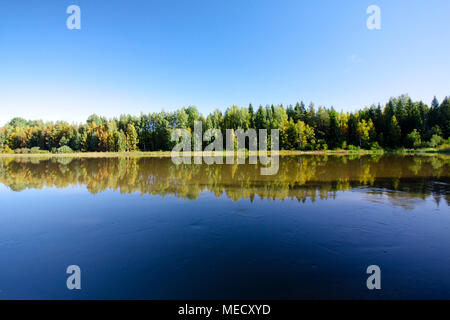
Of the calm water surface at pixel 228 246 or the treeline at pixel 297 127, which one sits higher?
the treeline at pixel 297 127

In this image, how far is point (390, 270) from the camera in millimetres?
4488

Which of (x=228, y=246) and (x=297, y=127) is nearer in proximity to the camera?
(x=228, y=246)

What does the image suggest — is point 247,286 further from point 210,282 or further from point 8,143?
point 8,143

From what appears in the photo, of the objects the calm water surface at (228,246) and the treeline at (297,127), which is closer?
the calm water surface at (228,246)

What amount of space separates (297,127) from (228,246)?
6426 cm

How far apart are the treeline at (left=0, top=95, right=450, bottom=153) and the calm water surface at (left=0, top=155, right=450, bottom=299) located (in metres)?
58.2

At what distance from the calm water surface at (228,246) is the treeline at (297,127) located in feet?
191

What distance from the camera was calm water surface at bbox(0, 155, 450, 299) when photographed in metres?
4.04

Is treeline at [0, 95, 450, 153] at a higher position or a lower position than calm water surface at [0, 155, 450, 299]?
higher

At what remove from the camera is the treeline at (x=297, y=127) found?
62.2m

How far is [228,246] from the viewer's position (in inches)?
219

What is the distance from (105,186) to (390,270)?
1355cm

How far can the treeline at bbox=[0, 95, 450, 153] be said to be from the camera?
204 ft

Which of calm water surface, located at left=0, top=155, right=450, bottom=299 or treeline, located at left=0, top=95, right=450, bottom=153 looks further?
treeline, located at left=0, top=95, right=450, bottom=153
